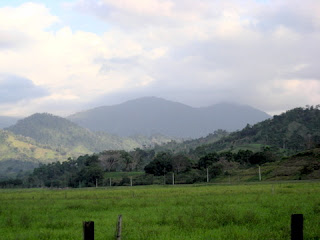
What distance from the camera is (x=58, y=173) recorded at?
156 meters

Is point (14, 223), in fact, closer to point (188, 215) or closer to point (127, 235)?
point (127, 235)

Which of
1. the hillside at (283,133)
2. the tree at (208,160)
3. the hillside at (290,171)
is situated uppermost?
the hillside at (283,133)

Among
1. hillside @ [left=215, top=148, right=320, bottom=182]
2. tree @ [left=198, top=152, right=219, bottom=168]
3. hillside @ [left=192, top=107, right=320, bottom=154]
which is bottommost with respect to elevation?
hillside @ [left=215, top=148, right=320, bottom=182]

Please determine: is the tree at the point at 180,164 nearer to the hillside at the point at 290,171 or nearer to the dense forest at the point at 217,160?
the dense forest at the point at 217,160

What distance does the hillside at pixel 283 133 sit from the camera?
14412cm

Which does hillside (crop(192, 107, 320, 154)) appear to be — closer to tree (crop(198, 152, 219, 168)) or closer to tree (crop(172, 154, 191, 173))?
tree (crop(198, 152, 219, 168))

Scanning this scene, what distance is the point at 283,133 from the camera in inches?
6216

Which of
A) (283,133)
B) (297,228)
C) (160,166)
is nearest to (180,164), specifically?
(160,166)

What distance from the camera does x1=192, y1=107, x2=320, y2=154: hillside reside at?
473 ft

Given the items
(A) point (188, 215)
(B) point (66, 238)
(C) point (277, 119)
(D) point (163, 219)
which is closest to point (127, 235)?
(B) point (66, 238)

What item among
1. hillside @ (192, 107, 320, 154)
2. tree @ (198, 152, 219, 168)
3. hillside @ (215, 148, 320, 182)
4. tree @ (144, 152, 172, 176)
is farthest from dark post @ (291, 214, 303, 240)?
hillside @ (192, 107, 320, 154)

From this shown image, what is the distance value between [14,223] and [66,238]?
6652 mm

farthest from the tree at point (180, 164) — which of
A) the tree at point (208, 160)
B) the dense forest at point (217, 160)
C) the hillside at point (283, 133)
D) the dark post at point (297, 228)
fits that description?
the dark post at point (297, 228)

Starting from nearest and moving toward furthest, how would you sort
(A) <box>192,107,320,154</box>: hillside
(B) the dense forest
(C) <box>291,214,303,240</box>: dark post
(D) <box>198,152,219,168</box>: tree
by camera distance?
1. (C) <box>291,214,303,240</box>: dark post
2. (B) the dense forest
3. (D) <box>198,152,219,168</box>: tree
4. (A) <box>192,107,320,154</box>: hillside
